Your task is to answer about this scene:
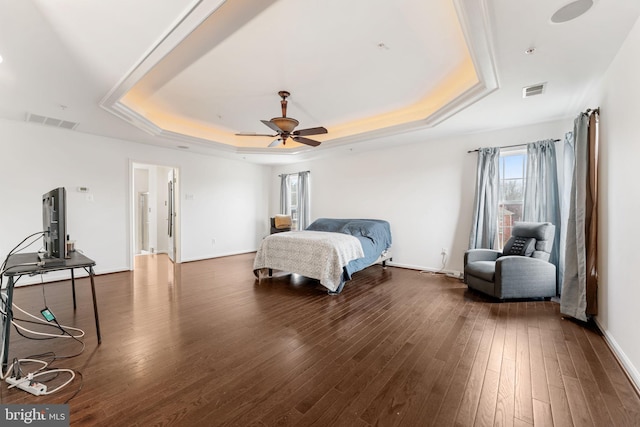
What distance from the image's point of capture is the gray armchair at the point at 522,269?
3393mm

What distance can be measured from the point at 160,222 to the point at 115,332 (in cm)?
554

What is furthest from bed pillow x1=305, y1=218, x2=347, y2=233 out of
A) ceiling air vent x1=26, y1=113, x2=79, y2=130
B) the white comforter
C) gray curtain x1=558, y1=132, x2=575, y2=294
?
ceiling air vent x1=26, y1=113, x2=79, y2=130

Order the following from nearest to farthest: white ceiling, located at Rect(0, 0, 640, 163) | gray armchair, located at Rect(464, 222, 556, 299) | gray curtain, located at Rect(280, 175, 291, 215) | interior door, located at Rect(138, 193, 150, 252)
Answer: white ceiling, located at Rect(0, 0, 640, 163), gray armchair, located at Rect(464, 222, 556, 299), gray curtain, located at Rect(280, 175, 291, 215), interior door, located at Rect(138, 193, 150, 252)

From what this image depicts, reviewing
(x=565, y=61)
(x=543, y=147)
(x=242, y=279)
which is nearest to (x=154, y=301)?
(x=242, y=279)

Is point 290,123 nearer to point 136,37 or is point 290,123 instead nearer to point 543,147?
point 136,37

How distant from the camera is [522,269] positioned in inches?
135

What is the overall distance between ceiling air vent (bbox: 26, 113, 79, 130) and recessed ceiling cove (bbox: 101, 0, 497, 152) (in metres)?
1.11

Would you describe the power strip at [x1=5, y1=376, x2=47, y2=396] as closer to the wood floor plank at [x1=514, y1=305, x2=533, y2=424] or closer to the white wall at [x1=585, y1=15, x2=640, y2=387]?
the wood floor plank at [x1=514, y1=305, x2=533, y2=424]

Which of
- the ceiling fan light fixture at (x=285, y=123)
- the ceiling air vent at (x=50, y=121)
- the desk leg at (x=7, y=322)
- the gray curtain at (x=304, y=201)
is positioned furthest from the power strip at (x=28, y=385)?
the gray curtain at (x=304, y=201)

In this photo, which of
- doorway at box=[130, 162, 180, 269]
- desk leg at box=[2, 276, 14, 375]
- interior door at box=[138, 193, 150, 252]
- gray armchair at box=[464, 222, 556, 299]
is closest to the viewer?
desk leg at box=[2, 276, 14, 375]

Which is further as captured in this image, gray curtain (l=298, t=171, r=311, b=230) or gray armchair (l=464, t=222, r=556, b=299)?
gray curtain (l=298, t=171, r=311, b=230)

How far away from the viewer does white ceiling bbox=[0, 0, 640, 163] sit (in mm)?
1953

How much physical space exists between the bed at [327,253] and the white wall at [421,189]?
0.64 metres

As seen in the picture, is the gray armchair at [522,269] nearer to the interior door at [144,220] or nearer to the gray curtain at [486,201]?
the gray curtain at [486,201]
